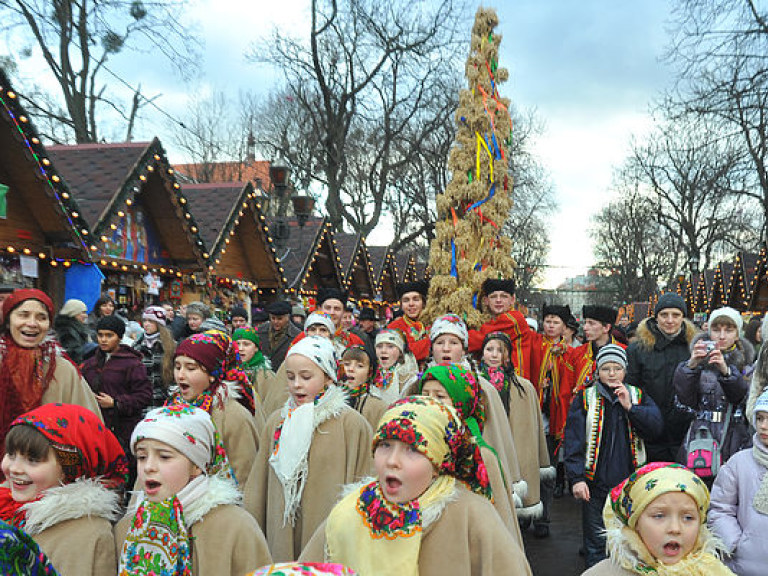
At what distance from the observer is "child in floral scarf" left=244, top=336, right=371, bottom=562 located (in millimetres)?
3645

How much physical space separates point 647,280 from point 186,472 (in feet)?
158

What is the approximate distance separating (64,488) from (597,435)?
3.61 meters

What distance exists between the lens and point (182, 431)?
276cm

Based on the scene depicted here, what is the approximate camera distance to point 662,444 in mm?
5383

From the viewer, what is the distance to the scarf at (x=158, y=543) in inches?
99.0

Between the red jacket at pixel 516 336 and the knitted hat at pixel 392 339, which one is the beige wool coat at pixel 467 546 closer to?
the knitted hat at pixel 392 339

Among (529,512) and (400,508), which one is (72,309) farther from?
(400,508)

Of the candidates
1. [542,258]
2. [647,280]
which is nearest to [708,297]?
[647,280]

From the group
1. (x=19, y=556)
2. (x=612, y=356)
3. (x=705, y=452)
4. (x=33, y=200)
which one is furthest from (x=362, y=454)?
(x=33, y=200)

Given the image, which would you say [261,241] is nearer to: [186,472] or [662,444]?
[662,444]

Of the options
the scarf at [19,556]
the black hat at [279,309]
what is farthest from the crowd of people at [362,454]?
the black hat at [279,309]

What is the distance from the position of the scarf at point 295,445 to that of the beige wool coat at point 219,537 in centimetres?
89

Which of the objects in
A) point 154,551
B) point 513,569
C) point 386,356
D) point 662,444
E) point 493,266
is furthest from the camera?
point 493,266

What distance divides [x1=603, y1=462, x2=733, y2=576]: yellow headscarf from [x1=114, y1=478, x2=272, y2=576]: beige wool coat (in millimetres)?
1425
